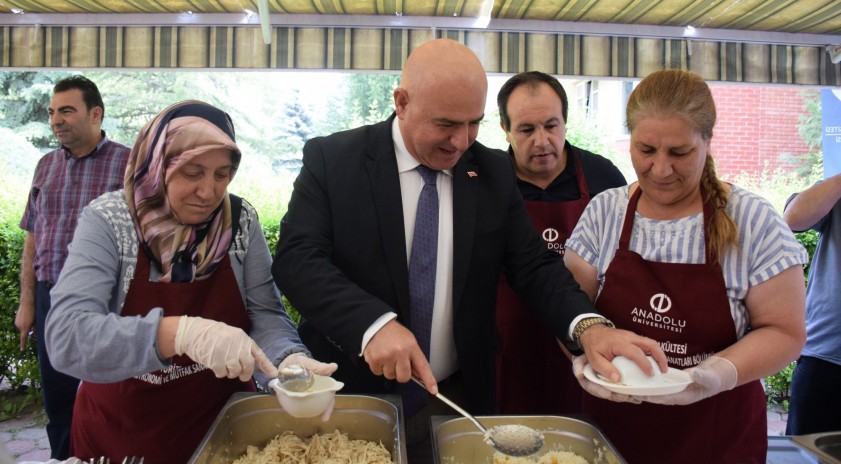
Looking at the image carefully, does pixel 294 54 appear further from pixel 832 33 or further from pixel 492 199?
pixel 832 33

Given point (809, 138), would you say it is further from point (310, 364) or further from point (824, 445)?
point (310, 364)

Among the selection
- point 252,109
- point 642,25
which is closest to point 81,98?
point 642,25

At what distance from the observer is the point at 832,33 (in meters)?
3.97

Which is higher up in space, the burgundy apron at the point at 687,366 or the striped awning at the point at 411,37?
the striped awning at the point at 411,37

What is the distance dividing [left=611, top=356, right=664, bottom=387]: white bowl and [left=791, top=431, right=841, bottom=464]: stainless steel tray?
44cm

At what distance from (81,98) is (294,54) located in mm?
1344

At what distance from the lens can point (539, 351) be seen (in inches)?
85.1

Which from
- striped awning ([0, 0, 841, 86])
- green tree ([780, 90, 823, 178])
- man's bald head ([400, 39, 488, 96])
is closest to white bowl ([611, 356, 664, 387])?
man's bald head ([400, 39, 488, 96])

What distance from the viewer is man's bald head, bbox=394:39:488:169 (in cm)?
144

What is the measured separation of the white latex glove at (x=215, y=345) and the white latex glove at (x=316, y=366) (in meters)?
0.11

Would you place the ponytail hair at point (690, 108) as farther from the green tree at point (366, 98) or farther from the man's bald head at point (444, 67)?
the green tree at point (366, 98)

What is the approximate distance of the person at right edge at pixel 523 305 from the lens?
7.09ft

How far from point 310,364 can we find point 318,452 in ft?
0.68

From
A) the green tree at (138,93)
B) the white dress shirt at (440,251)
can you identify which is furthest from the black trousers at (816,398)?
the green tree at (138,93)
